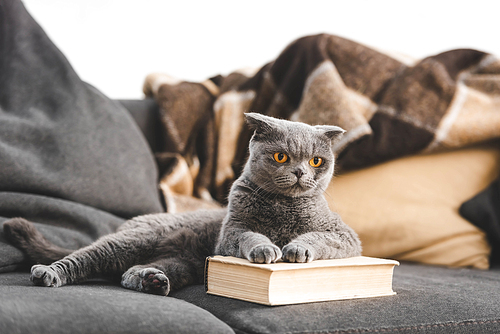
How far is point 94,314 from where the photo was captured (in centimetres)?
63

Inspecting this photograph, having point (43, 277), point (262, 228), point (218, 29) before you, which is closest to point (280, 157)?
point (262, 228)

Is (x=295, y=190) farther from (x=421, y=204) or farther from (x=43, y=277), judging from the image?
(x=421, y=204)

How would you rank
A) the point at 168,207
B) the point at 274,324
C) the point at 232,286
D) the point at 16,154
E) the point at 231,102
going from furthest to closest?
the point at 231,102, the point at 168,207, the point at 16,154, the point at 232,286, the point at 274,324

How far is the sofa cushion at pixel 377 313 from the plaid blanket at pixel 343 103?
726mm

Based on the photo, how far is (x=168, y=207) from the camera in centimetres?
160

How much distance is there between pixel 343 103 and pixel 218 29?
3.53 feet

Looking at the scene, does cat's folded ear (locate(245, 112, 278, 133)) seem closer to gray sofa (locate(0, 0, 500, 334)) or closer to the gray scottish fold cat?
the gray scottish fold cat

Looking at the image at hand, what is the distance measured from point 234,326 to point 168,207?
961mm

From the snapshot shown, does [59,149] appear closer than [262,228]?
No

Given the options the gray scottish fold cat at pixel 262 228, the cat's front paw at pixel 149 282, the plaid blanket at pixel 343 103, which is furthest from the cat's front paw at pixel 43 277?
the plaid blanket at pixel 343 103

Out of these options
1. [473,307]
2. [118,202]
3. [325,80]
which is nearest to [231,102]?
[325,80]

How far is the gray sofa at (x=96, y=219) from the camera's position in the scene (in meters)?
0.65

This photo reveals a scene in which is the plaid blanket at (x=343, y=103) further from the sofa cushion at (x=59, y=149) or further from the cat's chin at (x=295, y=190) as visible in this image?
the cat's chin at (x=295, y=190)

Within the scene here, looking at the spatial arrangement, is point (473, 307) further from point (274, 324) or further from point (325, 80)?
point (325, 80)
